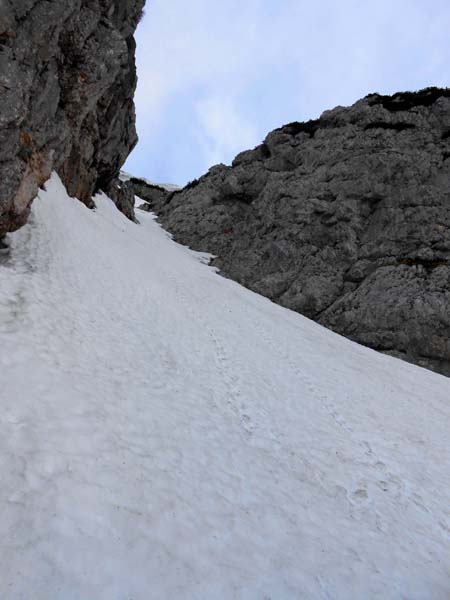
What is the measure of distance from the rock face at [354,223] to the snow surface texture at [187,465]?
17.0 meters

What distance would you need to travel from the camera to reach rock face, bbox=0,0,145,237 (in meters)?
11.3

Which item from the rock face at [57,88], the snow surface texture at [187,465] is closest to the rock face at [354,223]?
the snow surface texture at [187,465]

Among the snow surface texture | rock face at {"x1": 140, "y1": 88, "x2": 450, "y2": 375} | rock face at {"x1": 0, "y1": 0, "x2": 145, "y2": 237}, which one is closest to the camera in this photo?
the snow surface texture

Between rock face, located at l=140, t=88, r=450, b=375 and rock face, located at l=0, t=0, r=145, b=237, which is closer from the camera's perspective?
rock face, located at l=0, t=0, r=145, b=237

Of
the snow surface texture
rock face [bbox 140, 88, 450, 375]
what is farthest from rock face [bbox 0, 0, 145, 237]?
rock face [bbox 140, 88, 450, 375]

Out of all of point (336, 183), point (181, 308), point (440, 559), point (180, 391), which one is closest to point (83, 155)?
point (181, 308)

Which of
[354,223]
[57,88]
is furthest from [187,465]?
[354,223]

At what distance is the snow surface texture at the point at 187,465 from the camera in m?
4.29

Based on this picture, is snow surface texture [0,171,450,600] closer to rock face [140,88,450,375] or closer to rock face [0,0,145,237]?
rock face [0,0,145,237]

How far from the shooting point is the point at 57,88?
17453mm

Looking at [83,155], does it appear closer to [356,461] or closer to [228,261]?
[228,261]

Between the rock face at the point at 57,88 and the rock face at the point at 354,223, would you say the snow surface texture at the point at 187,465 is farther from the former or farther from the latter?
the rock face at the point at 354,223

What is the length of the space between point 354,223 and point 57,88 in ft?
99.0

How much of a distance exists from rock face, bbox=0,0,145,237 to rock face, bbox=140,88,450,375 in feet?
60.7
